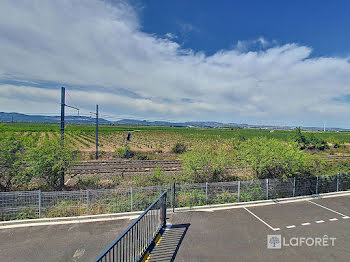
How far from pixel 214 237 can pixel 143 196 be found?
392cm

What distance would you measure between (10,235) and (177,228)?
614 cm

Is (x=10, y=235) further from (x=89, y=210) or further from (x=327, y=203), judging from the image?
(x=327, y=203)

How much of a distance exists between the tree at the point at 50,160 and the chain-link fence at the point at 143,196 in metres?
2.02

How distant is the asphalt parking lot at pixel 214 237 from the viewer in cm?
584

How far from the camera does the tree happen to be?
10297 mm

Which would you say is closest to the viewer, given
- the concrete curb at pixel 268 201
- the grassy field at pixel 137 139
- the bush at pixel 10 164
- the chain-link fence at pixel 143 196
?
the chain-link fence at pixel 143 196

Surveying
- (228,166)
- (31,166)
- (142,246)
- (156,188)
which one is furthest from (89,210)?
(228,166)

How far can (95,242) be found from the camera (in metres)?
6.39

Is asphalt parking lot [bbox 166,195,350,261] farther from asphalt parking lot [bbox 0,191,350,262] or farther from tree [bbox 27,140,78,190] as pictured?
tree [bbox 27,140,78,190]

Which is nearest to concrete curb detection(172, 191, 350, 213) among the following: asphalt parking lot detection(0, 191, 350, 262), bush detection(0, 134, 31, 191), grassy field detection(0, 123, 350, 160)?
asphalt parking lot detection(0, 191, 350, 262)

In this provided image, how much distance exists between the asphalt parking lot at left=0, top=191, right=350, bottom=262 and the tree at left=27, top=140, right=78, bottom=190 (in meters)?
3.81

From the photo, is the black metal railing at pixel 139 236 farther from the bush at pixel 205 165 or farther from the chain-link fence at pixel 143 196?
the bush at pixel 205 165

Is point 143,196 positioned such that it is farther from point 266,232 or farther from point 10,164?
point 10,164

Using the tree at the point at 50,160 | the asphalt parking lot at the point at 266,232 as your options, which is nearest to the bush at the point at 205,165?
the asphalt parking lot at the point at 266,232
